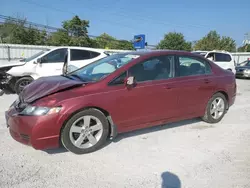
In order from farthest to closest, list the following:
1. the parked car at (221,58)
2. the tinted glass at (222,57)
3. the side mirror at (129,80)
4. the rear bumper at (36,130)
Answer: the tinted glass at (222,57) < the parked car at (221,58) < the side mirror at (129,80) < the rear bumper at (36,130)

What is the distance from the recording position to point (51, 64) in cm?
727

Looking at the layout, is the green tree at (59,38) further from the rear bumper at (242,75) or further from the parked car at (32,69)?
the parked car at (32,69)

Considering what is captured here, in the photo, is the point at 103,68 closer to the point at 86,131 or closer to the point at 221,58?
the point at 86,131

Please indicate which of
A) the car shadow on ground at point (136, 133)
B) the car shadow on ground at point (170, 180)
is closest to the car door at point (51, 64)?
the car shadow on ground at point (136, 133)

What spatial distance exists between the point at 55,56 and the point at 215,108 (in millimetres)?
5514

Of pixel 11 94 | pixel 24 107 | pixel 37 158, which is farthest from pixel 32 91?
pixel 11 94

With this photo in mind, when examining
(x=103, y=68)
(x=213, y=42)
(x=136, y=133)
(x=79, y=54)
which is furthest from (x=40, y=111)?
(x=213, y=42)

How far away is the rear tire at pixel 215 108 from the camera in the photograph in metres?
4.41

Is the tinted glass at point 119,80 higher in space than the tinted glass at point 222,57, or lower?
lower

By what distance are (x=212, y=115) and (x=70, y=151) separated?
120 inches

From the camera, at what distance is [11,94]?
709 cm

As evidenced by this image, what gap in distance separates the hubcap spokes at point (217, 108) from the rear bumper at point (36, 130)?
3223 mm

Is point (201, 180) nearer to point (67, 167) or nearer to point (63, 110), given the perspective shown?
point (67, 167)

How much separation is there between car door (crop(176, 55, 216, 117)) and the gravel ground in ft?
1.68
